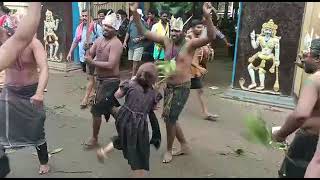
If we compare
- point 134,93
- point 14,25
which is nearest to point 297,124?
point 134,93

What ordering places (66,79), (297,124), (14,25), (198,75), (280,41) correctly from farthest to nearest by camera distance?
(66,79) < (280,41) < (198,75) < (14,25) < (297,124)

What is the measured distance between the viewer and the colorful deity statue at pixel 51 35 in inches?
367

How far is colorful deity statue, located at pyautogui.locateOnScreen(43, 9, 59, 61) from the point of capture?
931cm

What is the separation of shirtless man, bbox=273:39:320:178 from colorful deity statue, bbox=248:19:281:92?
3755mm

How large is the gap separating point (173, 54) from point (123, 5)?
6.41 m

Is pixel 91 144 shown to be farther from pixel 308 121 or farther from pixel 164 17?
pixel 164 17

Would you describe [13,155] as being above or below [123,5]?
below

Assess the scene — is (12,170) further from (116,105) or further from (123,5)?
(123,5)

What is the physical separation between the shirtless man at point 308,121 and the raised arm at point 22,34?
179 centimetres

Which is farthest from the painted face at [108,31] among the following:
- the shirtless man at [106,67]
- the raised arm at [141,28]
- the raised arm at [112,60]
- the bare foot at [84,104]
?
the bare foot at [84,104]

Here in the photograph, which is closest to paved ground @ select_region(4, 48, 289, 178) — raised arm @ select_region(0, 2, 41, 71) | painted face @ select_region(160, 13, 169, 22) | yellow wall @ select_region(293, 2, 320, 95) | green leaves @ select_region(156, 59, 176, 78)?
yellow wall @ select_region(293, 2, 320, 95)

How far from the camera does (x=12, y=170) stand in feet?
14.0

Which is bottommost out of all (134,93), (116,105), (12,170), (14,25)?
(12,170)

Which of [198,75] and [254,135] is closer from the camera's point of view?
[254,135]
